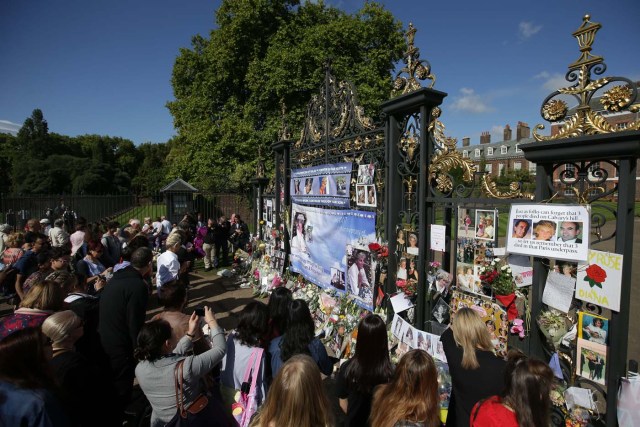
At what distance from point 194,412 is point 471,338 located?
211cm

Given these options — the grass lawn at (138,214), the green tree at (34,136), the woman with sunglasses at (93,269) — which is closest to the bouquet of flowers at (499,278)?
the woman with sunglasses at (93,269)

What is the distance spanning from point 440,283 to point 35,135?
6113 cm

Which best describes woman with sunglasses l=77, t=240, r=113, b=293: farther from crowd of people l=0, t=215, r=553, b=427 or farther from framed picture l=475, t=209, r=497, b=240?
framed picture l=475, t=209, r=497, b=240

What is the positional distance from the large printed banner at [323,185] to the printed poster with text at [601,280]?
3.82 meters

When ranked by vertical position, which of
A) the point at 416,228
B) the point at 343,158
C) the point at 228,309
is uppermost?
the point at 343,158

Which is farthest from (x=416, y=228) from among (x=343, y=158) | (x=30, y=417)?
(x=30, y=417)

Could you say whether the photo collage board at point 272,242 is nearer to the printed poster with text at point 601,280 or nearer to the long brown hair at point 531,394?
the printed poster with text at point 601,280

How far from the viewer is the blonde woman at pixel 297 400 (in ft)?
6.51

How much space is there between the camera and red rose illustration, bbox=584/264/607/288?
114 inches

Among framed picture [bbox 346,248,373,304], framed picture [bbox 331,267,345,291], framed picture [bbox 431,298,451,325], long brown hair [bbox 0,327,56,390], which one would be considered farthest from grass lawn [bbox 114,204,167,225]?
long brown hair [bbox 0,327,56,390]

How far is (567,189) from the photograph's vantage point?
3.20m

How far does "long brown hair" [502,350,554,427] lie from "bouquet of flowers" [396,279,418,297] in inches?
102

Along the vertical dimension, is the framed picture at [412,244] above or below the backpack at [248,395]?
above

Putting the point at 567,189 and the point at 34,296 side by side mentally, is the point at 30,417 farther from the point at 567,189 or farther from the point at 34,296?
the point at 567,189
